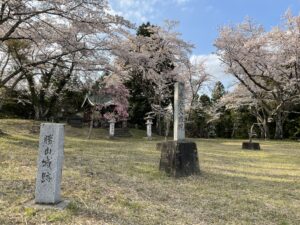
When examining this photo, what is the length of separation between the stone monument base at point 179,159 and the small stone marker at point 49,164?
321cm

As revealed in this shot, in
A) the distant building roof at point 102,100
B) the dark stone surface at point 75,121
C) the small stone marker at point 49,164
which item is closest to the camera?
the small stone marker at point 49,164

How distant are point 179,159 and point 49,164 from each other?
3448 mm

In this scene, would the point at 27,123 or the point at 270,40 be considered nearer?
the point at 27,123

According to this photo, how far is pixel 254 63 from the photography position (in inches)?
828

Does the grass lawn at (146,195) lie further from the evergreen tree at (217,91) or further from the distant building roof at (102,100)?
the evergreen tree at (217,91)

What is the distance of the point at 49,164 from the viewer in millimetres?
4457

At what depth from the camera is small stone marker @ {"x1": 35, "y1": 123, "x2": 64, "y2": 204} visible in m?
4.38

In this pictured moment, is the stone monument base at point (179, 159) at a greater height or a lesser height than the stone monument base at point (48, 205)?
greater

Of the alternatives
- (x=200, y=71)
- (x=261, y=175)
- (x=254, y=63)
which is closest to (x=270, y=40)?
(x=254, y=63)

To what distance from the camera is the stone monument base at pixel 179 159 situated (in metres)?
7.28

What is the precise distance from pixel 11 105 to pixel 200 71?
48.4 ft

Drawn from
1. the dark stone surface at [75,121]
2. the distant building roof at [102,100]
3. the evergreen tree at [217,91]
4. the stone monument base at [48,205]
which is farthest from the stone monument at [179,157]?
the evergreen tree at [217,91]

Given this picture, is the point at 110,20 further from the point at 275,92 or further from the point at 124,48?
the point at 275,92

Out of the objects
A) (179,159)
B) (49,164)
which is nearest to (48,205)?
(49,164)
